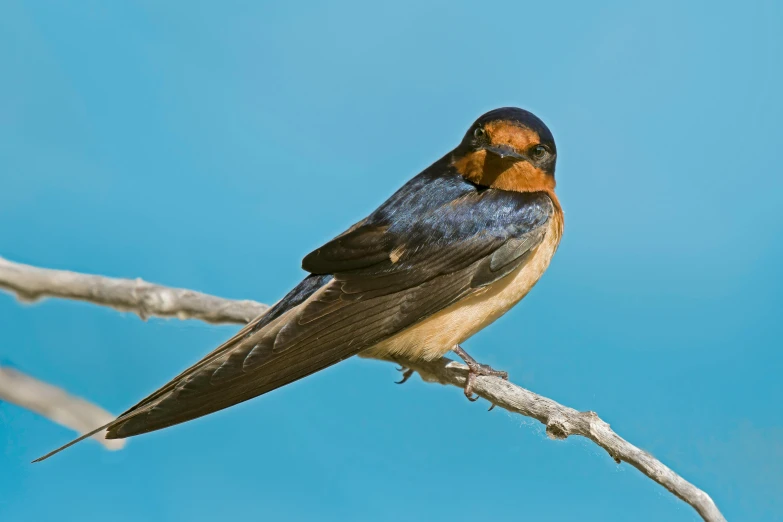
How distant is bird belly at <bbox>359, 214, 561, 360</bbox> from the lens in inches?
64.6

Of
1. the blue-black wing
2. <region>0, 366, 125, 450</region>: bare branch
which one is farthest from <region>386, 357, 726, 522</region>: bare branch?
<region>0, 366, 125, 450</region>: bare branch

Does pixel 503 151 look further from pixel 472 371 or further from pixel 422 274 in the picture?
pixel 472 371

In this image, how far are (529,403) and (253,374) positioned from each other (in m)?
0.47

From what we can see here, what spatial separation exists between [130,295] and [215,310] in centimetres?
19

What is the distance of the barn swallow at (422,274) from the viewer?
1.46 metres

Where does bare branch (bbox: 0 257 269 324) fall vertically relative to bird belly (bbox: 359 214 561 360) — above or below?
above

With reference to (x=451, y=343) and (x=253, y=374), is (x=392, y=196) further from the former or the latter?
(x=253, y=374)

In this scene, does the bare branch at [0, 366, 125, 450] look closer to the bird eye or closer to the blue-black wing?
the blue-black wing

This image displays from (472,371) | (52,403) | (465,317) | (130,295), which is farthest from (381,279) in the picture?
(52,403)

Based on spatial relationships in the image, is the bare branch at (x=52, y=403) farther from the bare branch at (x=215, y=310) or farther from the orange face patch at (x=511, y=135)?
the orange face patch at (x=511, y=135)

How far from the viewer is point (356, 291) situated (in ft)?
5.10

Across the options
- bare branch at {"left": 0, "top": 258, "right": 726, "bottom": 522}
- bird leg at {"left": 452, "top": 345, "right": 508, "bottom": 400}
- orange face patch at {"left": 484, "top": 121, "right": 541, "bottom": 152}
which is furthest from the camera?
bird leg at {"left": 452, "top": 345, "right": 508, "bottom": 400}

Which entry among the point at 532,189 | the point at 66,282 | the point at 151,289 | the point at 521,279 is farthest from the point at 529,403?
the point at 66,282

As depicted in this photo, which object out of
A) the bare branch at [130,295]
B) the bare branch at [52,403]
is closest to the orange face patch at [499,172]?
the bare branch at [130,295]
